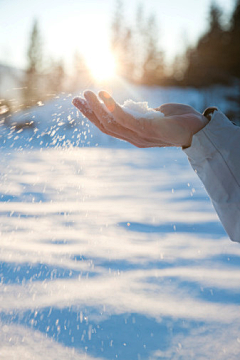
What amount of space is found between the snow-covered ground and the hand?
118cm

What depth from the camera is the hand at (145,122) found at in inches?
45.3

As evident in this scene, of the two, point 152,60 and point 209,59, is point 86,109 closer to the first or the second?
point 209,59

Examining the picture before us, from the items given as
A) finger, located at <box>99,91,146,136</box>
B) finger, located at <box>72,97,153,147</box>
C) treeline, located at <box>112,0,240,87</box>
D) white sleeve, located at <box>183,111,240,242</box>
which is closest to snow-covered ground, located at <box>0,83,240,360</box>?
white sleeve, located at <box>183,111,240,242</box>

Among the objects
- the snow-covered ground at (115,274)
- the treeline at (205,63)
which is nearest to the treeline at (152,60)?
the treeline at (205,63)

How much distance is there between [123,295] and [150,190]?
11.6ft

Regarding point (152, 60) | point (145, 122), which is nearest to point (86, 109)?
point (145, 122)

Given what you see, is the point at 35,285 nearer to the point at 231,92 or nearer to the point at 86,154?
the point at 86,154

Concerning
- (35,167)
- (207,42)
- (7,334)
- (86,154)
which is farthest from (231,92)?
(7,334)

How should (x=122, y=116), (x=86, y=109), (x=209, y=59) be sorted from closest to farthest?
(x=122, y=116) < (x=86, y=109) < (x=209, y=59)

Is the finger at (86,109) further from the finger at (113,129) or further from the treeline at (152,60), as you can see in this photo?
the treeline at (152,60)

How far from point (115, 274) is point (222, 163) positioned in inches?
76.0

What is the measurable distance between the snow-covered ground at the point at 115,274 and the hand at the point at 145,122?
1.18m

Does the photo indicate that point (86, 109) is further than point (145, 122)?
Yes

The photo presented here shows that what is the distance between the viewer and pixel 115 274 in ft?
9.72
